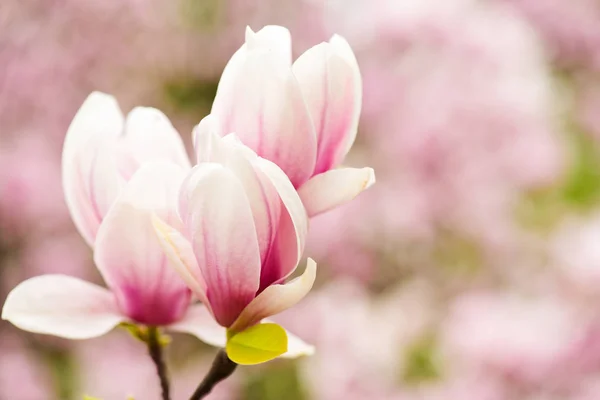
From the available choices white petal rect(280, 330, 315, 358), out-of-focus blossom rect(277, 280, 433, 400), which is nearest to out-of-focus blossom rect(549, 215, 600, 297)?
out-of-focus blossom rect(277, 280, 433, 400)

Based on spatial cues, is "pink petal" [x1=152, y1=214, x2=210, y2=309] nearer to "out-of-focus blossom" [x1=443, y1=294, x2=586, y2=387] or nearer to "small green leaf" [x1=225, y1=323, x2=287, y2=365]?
"small green leaf" [x1=225, y1=323, x2=287, y2=365]

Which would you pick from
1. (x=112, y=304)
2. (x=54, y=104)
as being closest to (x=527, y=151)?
(x=54, y=104)

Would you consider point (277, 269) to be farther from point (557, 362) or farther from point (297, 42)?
point (297, 42)

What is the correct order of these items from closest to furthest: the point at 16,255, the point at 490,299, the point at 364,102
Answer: the point at 16,255
the point at 490,299
the point at 364,102

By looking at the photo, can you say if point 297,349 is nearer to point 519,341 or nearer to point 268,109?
point 268,109

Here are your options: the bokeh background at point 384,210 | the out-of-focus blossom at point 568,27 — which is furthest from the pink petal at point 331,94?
the out-of-focus blossom at point 568,27

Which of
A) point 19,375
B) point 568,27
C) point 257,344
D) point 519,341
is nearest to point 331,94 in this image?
point 257,344

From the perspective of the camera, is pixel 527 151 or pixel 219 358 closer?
pixel 219 358
